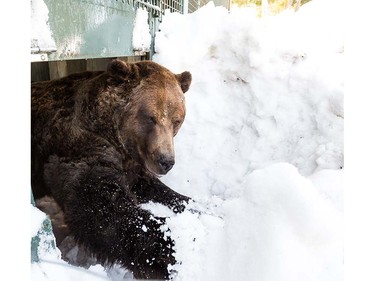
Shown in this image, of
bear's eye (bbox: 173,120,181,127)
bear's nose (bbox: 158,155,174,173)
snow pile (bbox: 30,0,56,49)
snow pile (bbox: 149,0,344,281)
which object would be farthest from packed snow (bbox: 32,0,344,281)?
snow pile (bbox: 30,0,56,49)

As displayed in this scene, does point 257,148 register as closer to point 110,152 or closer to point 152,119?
point 152,119

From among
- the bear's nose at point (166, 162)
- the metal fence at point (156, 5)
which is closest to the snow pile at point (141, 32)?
the metal fence at point (156, 5)

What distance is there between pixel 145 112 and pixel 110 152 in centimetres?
21

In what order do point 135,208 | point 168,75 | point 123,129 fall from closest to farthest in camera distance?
point 135,208
point 123,129
point 168,75

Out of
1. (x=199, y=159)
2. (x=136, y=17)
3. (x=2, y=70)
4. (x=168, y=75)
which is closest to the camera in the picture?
(x=2, y=70)

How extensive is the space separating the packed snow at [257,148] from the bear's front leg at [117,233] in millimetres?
46

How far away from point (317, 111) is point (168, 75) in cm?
78

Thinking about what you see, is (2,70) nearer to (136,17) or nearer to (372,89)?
(372,89)

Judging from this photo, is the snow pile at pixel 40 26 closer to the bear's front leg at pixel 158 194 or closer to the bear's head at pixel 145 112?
the bear's head at pixel 145 112

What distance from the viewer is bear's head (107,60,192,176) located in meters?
1.87

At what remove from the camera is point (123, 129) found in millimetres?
1953

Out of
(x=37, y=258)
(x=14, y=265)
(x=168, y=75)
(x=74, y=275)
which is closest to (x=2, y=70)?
(x=14, y=265)

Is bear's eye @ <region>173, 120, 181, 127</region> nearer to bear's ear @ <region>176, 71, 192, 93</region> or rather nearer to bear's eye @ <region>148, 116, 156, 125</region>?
bear's eye @ <region>148, 116, 156, 125</region>

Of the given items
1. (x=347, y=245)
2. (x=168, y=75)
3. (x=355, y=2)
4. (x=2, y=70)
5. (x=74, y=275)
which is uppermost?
(x=355, y=2)
